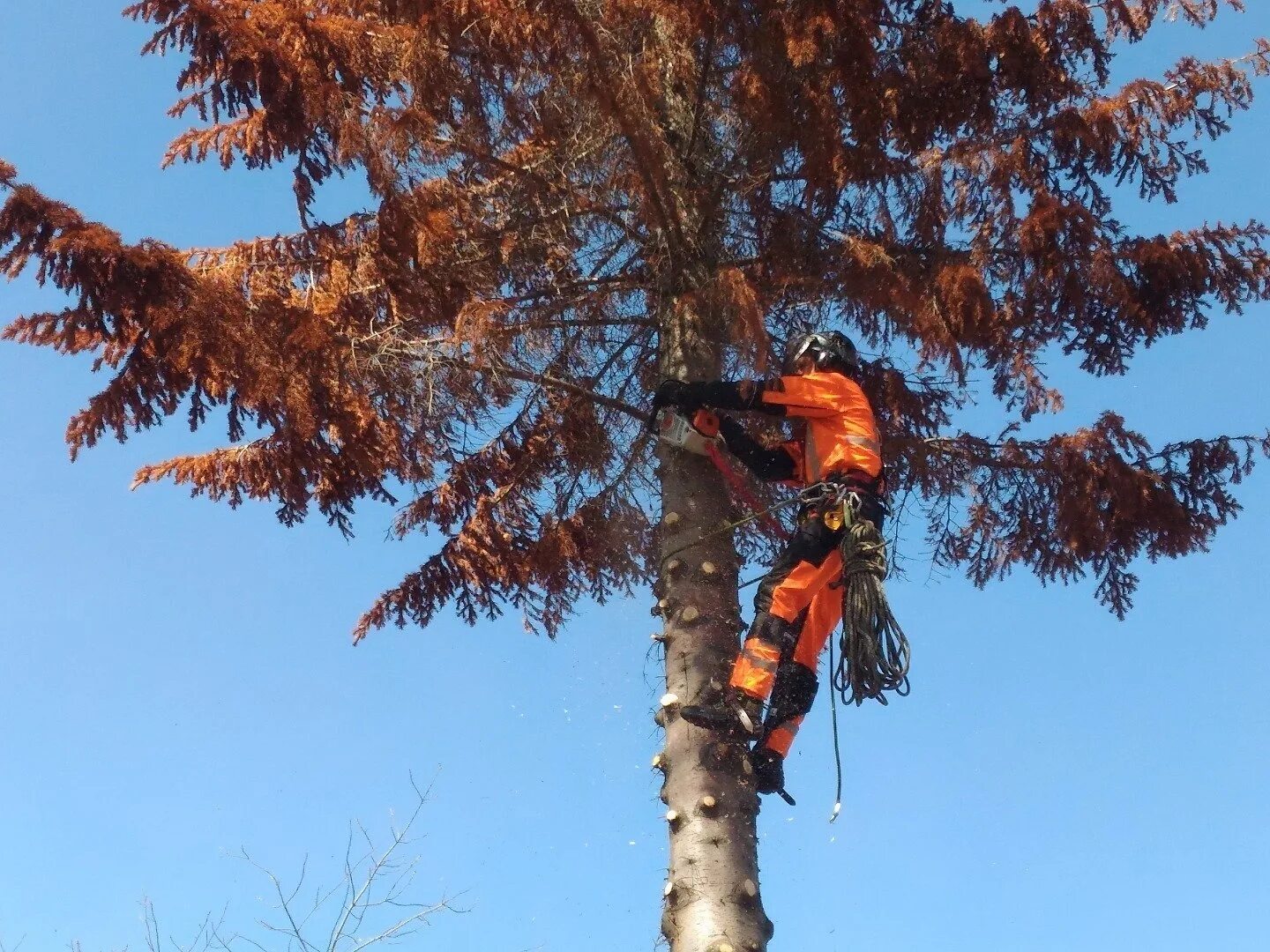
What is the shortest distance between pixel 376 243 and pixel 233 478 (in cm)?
A: 201

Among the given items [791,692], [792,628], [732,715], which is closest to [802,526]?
[792,628]

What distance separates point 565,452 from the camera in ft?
23.7

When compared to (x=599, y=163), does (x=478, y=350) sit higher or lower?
lower

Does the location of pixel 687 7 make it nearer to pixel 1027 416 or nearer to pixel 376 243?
pixel 376 243

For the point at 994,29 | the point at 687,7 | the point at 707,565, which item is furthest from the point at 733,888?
the point at 994,29

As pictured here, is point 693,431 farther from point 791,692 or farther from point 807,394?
point 791,692

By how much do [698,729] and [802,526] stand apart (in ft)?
3.22

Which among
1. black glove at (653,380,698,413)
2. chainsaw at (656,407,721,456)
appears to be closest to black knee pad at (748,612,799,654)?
chainsaw at (656,407,721,456)

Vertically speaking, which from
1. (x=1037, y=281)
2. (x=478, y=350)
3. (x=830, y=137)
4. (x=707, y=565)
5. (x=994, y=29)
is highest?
(x=994, y=29)

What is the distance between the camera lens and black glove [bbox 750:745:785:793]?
5.21 meters

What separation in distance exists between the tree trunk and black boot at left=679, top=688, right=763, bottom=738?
6 cm

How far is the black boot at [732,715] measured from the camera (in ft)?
16.4

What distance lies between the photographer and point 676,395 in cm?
555

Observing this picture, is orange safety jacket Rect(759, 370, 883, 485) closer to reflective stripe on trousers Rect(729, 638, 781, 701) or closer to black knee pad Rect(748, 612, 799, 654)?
black knee pad Rect(748, 612, 799, 654)
